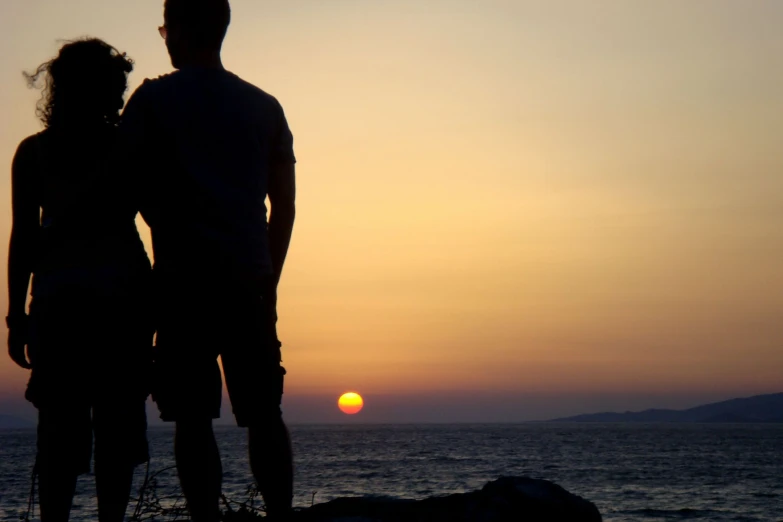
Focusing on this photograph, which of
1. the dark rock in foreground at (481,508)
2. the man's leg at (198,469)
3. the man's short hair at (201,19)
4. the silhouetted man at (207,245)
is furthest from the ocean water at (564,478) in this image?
the man's short hair at (201,19)

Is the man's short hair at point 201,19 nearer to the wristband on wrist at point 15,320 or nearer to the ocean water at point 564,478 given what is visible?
the wristband on wrist at point 15,320

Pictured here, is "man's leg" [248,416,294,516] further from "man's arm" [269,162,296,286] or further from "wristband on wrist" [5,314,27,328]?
"wristband on wrist" [5,314,27,328]

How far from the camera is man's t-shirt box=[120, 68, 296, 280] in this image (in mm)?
3338

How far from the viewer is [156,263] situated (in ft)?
11.2

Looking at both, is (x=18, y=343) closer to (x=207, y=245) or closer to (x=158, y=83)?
(x=207, y=245)

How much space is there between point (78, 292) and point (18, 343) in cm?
40

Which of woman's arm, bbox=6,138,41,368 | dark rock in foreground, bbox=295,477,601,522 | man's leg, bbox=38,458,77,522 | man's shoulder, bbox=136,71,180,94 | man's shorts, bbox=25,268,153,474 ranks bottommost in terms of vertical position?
dark rock in foreground, bbox=295,477,601,522

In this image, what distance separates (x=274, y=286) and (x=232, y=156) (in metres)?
0.55

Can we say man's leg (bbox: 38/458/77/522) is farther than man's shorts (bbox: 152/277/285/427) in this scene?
Yes

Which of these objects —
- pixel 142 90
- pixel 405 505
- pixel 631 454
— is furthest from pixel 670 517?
pixel 631 454

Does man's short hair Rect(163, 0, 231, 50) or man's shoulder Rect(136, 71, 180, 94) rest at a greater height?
man's short hair Rect(163, 0, 231, 50)

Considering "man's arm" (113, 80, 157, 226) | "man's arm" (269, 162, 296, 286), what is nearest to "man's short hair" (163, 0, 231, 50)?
"man's arm" (113, 80, 157, 226)

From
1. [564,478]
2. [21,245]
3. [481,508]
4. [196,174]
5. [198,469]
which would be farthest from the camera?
[564,478]

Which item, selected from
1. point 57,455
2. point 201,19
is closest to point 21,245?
point 57,455
